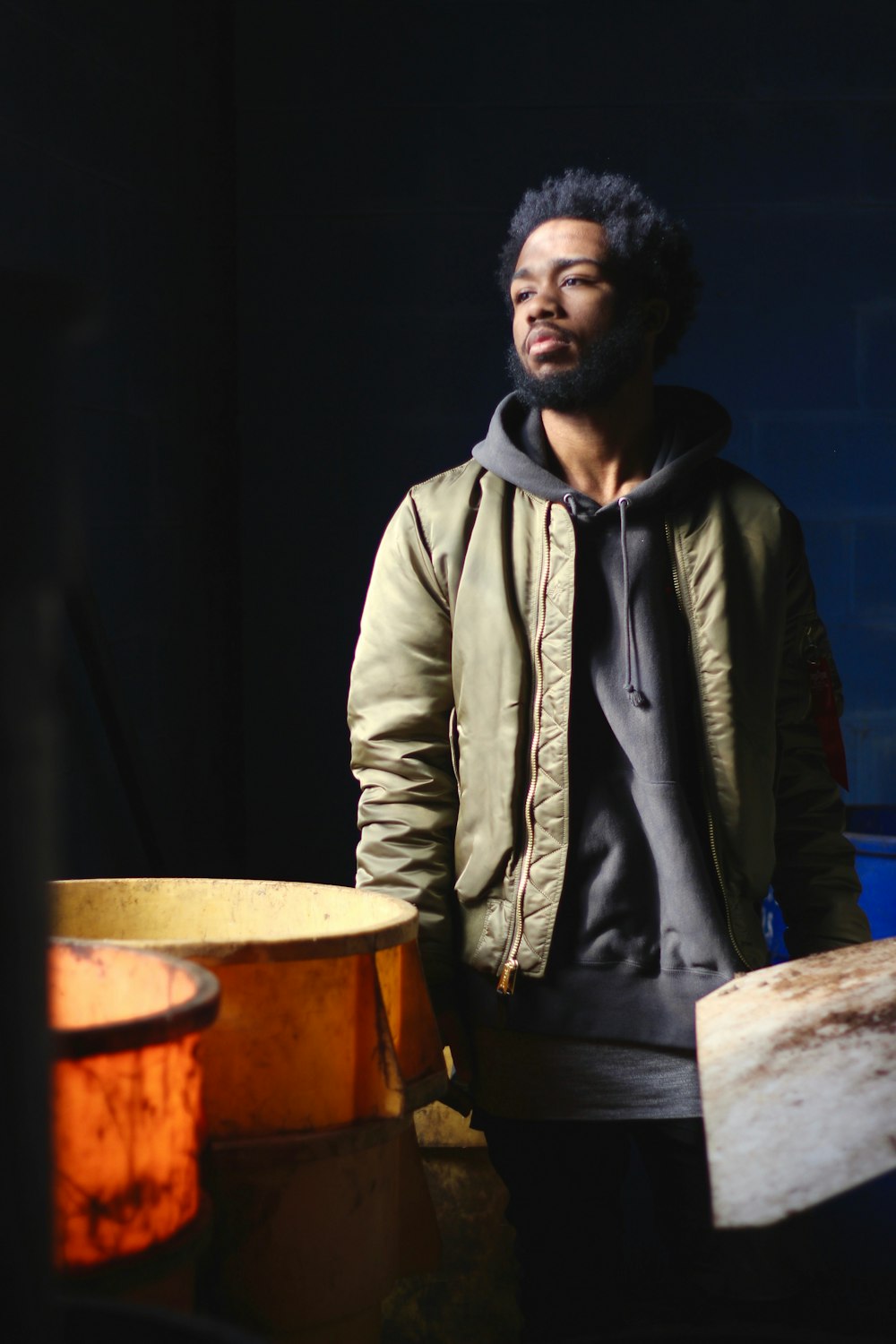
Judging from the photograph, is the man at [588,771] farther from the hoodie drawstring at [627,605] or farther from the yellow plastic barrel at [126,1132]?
the yellow plastic barrel at [126,1132]

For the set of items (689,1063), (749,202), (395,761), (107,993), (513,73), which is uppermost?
(513,73)

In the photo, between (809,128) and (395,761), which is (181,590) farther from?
(809,128)

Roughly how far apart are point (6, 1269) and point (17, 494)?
1.05 ft

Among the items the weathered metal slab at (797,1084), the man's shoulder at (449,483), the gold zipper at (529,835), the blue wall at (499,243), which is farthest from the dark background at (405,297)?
the weathered metal slab at (797,1084)

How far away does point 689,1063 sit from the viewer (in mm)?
1628

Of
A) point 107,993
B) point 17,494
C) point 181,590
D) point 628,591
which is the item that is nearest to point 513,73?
point 181,590

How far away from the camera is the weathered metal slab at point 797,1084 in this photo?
80cm

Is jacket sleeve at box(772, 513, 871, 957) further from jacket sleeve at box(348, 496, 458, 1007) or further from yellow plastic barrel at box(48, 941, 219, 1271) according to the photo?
yellow plastic barrel at box(48, 941, 219, 1271)

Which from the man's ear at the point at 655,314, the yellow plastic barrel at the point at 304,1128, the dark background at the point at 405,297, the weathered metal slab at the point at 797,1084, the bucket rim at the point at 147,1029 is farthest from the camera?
the dark background at the point at 405,297

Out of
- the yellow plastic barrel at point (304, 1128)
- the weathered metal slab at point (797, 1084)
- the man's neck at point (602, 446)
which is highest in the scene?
the man's neck at point (602, 446)

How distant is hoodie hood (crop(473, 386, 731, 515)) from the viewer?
5.56 feet

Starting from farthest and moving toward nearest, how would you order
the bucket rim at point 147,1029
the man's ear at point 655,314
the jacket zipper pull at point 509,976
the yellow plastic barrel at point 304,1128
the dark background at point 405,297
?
the dark background at point 405,297
the man's ear at point 655,314
the jacket zipper pull at point 509,976
the yellow plastic barrel at point 304,1128
the bucket rim at point 147,1029

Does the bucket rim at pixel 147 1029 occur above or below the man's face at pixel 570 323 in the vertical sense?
below

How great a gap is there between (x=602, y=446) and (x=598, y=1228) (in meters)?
0.94
